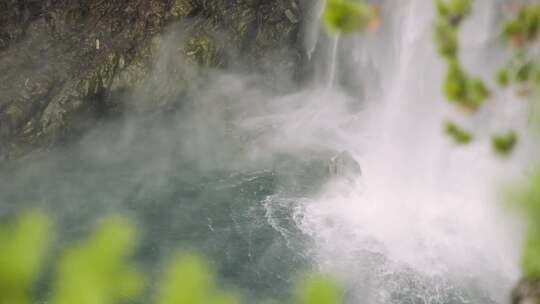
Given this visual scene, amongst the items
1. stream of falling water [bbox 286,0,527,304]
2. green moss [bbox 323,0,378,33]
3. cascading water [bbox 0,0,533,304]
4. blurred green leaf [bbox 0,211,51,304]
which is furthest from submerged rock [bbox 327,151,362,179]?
blurred green leaf [bbox 0,211,51,304]

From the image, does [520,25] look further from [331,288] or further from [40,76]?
[40,76]

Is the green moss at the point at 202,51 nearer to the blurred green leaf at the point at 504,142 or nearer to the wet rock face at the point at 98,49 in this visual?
the wet rock face at the point at 98,49


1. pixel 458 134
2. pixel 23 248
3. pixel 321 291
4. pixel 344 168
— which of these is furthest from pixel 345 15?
pixel 344 168

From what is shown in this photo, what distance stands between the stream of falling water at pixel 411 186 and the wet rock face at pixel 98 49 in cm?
292

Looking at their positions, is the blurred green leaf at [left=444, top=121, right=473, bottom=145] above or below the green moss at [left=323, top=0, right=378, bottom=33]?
below

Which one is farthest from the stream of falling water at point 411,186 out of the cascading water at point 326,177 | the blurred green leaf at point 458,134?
the blurred green leaf at point 458,134

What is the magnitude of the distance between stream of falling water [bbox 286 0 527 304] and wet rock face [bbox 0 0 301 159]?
115 inches

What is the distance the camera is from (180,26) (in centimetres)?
1745

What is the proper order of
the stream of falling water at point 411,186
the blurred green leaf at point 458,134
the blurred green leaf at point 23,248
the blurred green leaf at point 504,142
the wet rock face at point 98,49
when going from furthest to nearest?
the wet rock face at point 98,49 < the stream of falling water at point 411,186 < the blurred green leaf at point 458,134 < the blurred green leaf at point 504,142 < the blurred green leaf at point 23,248

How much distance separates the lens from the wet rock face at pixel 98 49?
15.9m

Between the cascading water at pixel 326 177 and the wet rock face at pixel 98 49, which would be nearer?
the cascading water at pixel 326 177

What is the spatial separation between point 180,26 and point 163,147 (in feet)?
12.9

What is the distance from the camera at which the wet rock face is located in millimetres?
15875

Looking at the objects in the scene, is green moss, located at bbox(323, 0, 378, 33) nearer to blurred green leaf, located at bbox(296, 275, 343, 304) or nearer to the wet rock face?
blurred green leaf, located at bbox(296, 275, 343, 304)
